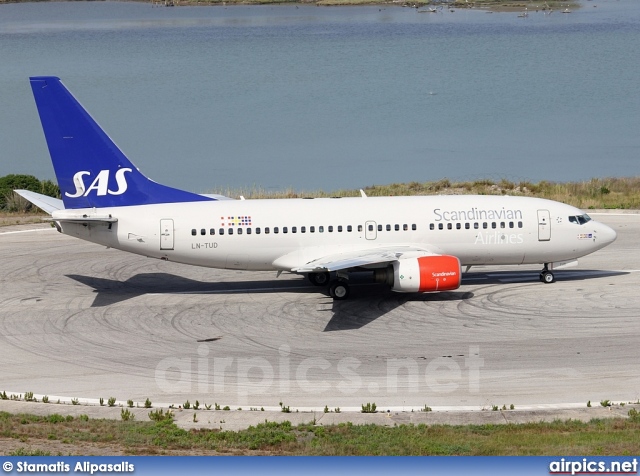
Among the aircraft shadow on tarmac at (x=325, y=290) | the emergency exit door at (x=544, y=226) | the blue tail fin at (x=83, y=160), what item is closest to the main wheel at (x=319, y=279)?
the aircraft shadow on tarmac at (x=325, y=290)

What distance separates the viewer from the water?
3558 inches

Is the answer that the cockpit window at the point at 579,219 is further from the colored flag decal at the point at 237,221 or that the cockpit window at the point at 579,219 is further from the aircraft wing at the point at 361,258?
the colored flag decal at the point at 237,221

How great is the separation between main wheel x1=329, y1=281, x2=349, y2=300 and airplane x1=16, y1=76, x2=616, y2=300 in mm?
42

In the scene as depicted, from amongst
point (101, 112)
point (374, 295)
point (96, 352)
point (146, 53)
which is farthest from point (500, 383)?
point (146, 53)

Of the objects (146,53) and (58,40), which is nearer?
(146,53)

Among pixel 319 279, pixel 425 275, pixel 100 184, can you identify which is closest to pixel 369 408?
pixel 425 275

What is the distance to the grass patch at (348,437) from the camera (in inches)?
970

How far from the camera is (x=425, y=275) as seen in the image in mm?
38906

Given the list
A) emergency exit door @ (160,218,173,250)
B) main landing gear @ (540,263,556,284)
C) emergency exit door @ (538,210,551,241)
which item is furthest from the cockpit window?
emergency exit door @ (160,218,173,250)

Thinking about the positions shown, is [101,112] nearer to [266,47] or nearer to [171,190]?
[266,47]

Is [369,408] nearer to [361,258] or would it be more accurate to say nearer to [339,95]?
[361,258]

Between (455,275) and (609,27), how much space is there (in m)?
144

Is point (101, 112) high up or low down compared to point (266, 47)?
down

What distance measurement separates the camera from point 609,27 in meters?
171
